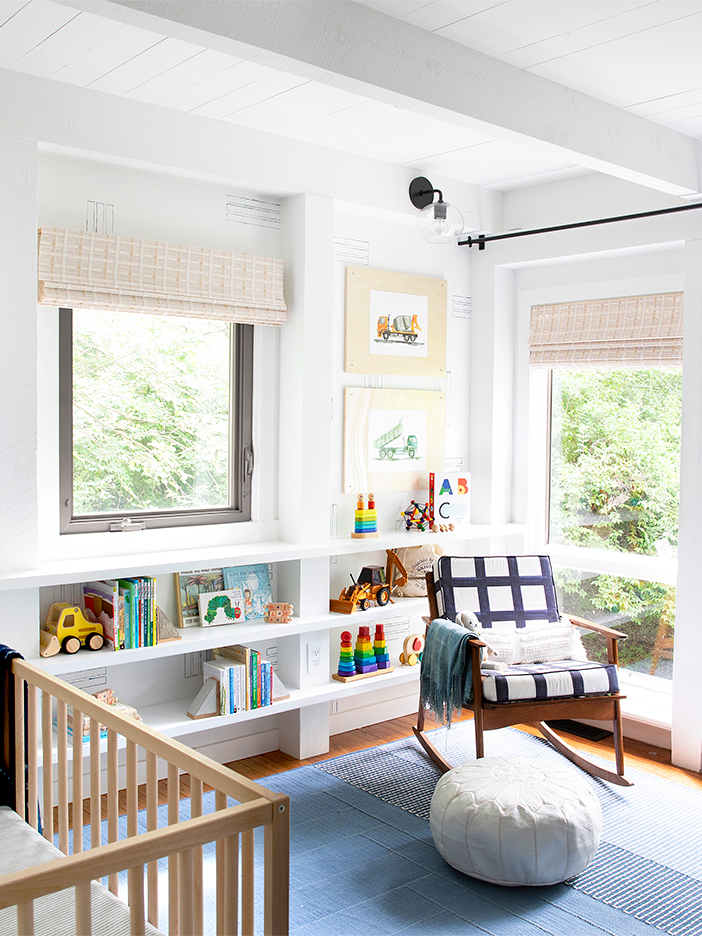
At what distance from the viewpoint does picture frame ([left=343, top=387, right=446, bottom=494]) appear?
3848 mm

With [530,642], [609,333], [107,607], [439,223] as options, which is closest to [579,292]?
[609,333]

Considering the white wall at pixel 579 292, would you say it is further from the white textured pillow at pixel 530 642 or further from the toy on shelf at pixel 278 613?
the toy on shelf at pixel 278 613

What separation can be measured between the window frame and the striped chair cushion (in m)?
1.25

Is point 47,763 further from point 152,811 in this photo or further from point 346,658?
point 346,658

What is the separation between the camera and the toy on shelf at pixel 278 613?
3408 millimetres

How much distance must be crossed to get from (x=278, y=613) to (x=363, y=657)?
0.52m

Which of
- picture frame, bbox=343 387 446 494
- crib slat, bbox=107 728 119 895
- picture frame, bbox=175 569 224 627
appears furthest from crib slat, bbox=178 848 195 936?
picture frame, bbox=343 387 446 494

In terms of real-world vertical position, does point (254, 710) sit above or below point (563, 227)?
below

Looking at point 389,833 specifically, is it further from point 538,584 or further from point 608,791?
point 538,584

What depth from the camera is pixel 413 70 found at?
221cm

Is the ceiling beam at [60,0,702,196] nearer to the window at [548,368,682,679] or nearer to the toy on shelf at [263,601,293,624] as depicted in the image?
the window at [548,368,682,679]

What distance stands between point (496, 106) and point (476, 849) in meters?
2.13

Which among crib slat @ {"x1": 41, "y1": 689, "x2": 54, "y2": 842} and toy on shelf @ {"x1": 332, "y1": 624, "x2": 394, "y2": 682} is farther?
toy on shelf @ {"x1": 332, "y1": 624, "x2": 394, "y2": 682}

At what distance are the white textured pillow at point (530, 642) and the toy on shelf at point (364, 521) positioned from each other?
534mm
